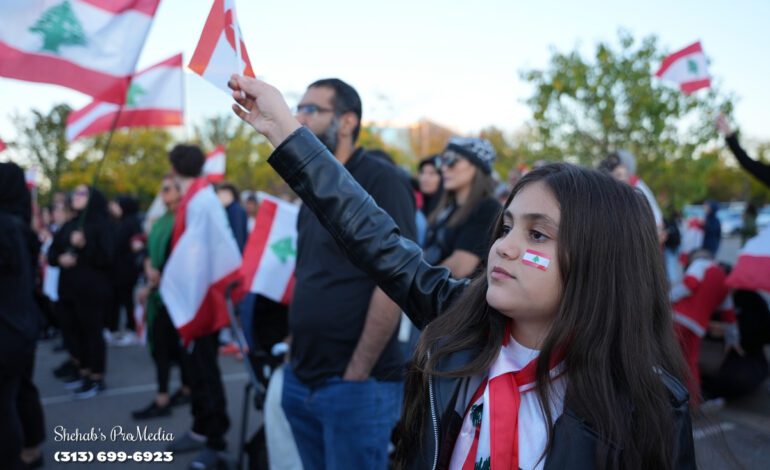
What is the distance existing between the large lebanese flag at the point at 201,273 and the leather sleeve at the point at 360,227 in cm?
314

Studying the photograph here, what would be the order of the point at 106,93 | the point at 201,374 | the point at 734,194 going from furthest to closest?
the point at 734,194, the point at 201,374, the point at 106,93

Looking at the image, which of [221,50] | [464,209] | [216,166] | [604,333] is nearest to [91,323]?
[216,166]

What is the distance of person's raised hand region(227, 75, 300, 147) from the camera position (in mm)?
1565

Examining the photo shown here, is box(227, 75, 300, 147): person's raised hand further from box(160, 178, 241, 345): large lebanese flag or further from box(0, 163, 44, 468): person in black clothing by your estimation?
box(160, 178, 241, 345): large lebanese flag

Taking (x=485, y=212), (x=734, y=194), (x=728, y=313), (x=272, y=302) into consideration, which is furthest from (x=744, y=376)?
(x=734, y=194)

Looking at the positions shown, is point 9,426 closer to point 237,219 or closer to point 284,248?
point 284,248

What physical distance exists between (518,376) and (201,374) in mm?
3626

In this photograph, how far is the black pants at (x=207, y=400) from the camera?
4.49 metres

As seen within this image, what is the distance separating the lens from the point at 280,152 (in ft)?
5.17

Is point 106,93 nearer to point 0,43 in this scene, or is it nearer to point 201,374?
point 0,43

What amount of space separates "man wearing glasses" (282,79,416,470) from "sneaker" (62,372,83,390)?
500 centimetres

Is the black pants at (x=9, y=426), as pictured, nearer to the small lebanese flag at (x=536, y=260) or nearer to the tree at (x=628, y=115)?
the small lebanese flag at (x=536, y=260)

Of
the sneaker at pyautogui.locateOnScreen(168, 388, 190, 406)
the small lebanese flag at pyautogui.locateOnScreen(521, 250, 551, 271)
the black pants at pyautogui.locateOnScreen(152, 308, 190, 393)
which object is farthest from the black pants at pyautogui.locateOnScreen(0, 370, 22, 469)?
the small lebanese flag at pyautogui.locateOnScreen(521, 250, 551, 271)

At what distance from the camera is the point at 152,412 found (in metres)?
5.54
